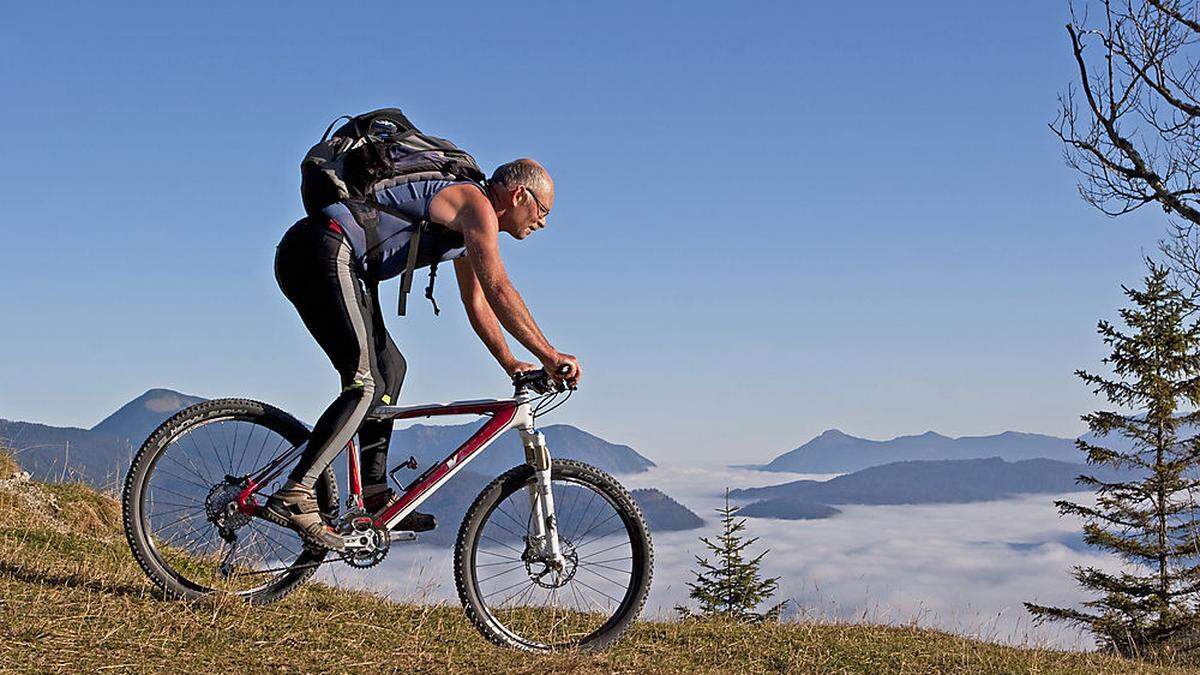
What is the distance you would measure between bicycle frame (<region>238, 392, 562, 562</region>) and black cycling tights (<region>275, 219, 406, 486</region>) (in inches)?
7.6

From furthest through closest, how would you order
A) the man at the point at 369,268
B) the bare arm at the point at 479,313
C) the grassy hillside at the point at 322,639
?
the bare arm at the point at 479,313
the man at the point at 369,268
the grassy hillside at the point at 322,639

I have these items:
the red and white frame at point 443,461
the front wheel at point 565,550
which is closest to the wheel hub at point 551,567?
the front wheel at point 565,550

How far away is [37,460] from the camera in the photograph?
40.0 ft

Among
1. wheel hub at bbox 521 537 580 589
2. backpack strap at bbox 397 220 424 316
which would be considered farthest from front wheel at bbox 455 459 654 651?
backpack strap at bbox 397 220 424 316

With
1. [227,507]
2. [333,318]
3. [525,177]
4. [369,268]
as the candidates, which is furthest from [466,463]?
[525,177]

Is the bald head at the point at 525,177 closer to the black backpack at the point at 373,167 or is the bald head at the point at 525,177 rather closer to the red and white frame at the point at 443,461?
the black backpack at the point at 373,167

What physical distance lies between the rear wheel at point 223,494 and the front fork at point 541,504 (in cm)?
120

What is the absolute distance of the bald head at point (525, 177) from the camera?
19.6ft

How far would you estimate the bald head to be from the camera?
5.99m

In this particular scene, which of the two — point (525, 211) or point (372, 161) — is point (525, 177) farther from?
point (372, 161)

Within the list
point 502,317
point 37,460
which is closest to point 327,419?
Answer: point 502,317

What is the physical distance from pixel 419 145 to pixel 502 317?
3.82 feet

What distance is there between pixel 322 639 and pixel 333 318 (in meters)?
1.77

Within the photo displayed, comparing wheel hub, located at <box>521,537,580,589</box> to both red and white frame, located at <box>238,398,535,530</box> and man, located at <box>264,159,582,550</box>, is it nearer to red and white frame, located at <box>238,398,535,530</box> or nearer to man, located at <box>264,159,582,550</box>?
red and white frame, located at <box>238,398,535,530</box>
